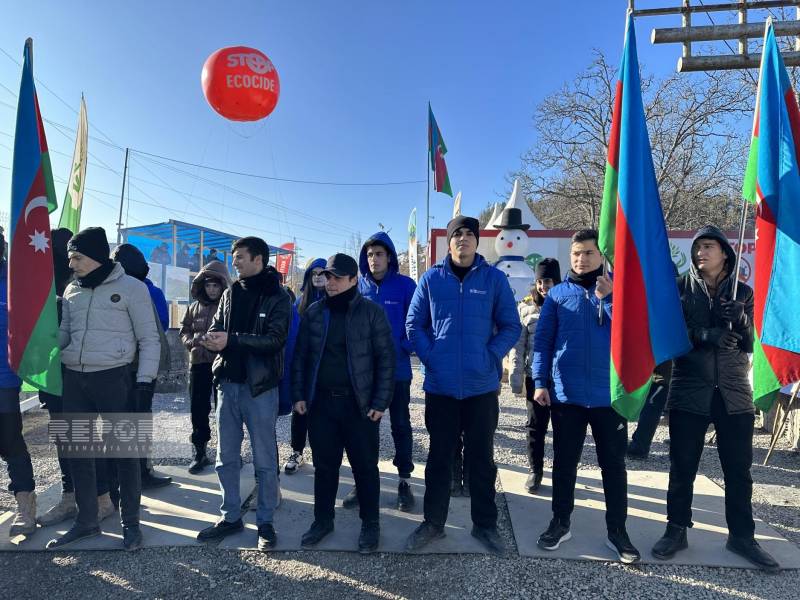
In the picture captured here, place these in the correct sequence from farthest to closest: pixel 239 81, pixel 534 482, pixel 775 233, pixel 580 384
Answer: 1. pixel 239 81
2. pixel 534 482
3. pixel 580 384
4. pixel 775 233

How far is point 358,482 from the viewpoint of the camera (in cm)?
311

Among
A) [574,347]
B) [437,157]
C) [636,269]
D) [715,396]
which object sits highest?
[437,157]

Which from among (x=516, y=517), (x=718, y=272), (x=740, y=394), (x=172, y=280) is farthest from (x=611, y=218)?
(x=172, y=280)

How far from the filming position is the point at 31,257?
3035 millimetres

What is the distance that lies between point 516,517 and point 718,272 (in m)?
2.25

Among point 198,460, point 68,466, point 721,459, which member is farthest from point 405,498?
point 68,466

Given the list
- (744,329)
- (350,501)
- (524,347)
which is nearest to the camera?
(744,329)

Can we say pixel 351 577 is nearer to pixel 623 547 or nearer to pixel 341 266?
pixel 623 547

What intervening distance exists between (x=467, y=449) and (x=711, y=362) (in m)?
1.63

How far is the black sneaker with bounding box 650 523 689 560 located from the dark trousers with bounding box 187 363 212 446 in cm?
372

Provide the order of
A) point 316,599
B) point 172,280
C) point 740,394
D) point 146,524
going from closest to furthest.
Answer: point 316,599 → point 740,394 → point 146,524 → point 172,280

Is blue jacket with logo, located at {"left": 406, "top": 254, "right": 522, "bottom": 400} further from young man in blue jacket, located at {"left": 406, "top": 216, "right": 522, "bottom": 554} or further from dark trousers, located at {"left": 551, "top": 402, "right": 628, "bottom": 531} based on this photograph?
dark trousers, located at {"left": 551, "top": 402, "right": 628, "bottom": 531}

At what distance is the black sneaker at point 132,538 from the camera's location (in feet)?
10.0

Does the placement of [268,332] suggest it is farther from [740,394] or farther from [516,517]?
[740,394]
